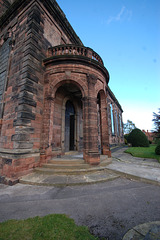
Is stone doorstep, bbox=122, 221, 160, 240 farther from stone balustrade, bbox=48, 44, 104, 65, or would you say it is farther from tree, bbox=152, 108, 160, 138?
tree, bbox=152, 108, 160, 138

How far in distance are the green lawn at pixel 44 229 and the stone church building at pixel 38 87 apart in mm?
2465

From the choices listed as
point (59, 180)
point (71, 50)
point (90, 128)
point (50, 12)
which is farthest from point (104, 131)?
point (50, 12)

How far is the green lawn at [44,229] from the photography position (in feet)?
5.14

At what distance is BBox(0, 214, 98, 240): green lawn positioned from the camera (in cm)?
157

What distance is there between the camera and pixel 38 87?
5.30 metres

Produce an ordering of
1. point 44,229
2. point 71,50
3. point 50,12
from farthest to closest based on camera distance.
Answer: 1. point 50,12
2. point 71,50
3. point 44,229

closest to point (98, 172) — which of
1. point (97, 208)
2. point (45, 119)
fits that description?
point (97, 208)

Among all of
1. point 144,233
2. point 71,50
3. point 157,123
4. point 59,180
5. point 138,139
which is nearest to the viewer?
point 144,233

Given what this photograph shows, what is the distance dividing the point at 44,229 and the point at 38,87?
519 centimetres

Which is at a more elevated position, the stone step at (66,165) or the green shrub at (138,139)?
the green shrub at (138,139)

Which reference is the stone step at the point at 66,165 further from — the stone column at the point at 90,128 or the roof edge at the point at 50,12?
the roof edge at the point at 50,12

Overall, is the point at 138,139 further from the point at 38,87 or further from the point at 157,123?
the point at 38,87

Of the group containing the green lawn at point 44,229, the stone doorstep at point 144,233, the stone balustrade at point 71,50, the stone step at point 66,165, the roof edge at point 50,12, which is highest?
the roof edge at point 50,12

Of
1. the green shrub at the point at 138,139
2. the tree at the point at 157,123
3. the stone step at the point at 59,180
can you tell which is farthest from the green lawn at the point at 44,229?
the green shrub at the point at 138,139
